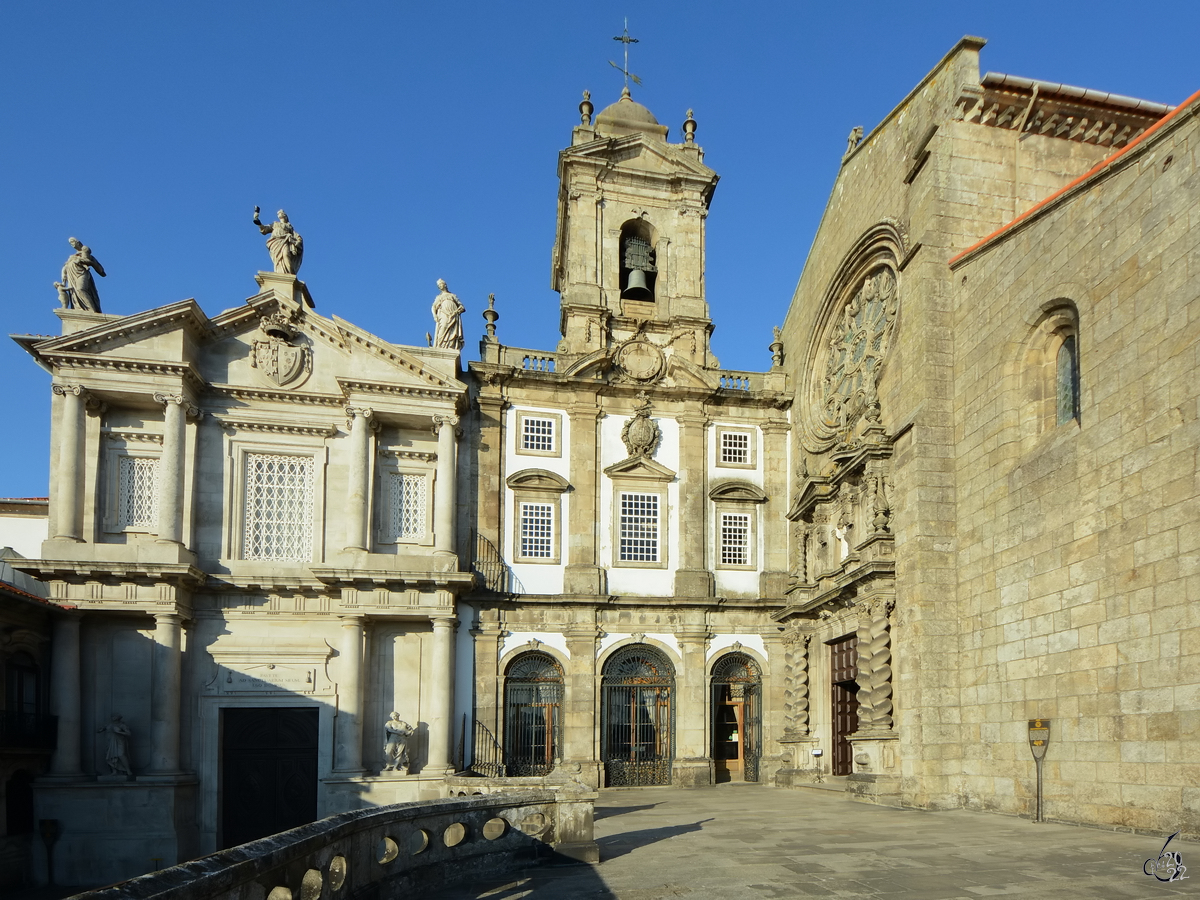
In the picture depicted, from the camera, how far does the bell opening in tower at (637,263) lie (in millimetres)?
28655

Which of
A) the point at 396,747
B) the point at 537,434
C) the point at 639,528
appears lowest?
the point at 396,747

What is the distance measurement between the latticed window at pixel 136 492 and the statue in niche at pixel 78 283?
3.87 meters

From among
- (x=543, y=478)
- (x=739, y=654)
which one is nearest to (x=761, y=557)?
(x=739, y=654)

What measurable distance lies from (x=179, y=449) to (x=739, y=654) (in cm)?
1549

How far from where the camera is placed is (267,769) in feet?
76.0

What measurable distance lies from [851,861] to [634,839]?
3674mm

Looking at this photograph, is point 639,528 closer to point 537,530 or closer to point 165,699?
point 537,530

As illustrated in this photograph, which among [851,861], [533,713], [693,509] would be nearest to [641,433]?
[693,509]

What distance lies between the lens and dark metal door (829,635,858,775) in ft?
74.2

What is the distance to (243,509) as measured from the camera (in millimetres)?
24266

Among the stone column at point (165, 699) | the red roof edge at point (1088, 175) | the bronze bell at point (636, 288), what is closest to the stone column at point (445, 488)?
the stone column at point (165, 699)

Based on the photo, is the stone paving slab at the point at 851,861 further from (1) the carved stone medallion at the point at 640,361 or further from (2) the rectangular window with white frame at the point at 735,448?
(1) the carved stone medallion at the point at 640,361

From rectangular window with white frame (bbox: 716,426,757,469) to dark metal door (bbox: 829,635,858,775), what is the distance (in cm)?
614

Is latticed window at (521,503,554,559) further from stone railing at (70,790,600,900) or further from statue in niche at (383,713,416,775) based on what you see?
stone railing at (70,790,600,900)
